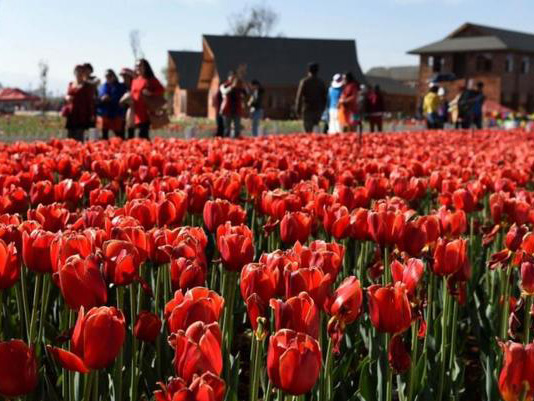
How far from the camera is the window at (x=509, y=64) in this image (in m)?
63.4

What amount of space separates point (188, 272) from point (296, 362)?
0.70m

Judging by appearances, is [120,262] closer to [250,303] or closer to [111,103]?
[250,303]

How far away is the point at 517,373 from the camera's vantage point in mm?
1461

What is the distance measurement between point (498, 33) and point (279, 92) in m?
22.2

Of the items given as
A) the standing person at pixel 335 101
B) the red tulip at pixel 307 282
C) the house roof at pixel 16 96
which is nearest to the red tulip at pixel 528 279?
the red tulip at pixel 307 282

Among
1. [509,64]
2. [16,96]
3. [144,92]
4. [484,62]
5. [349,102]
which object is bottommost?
[144,92]

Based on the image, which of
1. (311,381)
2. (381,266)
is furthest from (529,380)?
(381,266)

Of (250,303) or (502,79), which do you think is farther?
(502,79)

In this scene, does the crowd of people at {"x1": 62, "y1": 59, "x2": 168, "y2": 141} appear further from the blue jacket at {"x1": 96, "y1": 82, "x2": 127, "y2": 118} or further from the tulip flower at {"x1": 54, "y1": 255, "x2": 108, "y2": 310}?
the tulip flower at {"x1": 54, "y1": 255, "x2": 108, "y2": 310}

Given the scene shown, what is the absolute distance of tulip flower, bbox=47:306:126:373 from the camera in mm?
1462

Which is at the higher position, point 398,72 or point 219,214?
point 398,72

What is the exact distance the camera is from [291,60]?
197 ft

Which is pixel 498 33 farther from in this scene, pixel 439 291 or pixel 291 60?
pixel 439 291

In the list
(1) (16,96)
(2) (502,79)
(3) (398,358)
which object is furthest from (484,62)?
(3) (398,358)
